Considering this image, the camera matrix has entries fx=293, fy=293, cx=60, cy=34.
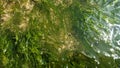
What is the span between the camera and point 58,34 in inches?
123

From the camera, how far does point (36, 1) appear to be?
10.2 feet

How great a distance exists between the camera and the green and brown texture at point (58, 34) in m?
2.86

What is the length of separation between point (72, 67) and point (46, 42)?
1.22 feet

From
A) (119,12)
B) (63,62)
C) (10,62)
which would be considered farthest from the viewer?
(119,12)

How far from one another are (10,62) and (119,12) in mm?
1589

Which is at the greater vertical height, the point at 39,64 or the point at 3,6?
the point at 3,6

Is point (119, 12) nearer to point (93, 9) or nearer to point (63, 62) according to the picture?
point (93, 9)

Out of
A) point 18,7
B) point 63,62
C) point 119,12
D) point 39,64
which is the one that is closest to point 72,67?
point 63,62

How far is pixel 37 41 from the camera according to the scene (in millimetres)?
2922

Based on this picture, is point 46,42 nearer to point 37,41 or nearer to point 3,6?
point 37,41

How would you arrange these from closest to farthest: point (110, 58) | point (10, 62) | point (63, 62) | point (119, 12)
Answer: point (10, 62) → point (63, 62) → point (110, 58) → point (119, 12)

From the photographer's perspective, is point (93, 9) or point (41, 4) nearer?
point (41, 4)

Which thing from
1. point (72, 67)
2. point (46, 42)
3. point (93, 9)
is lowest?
point (72, 67)

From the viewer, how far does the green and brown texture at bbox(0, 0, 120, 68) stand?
2855 mm
